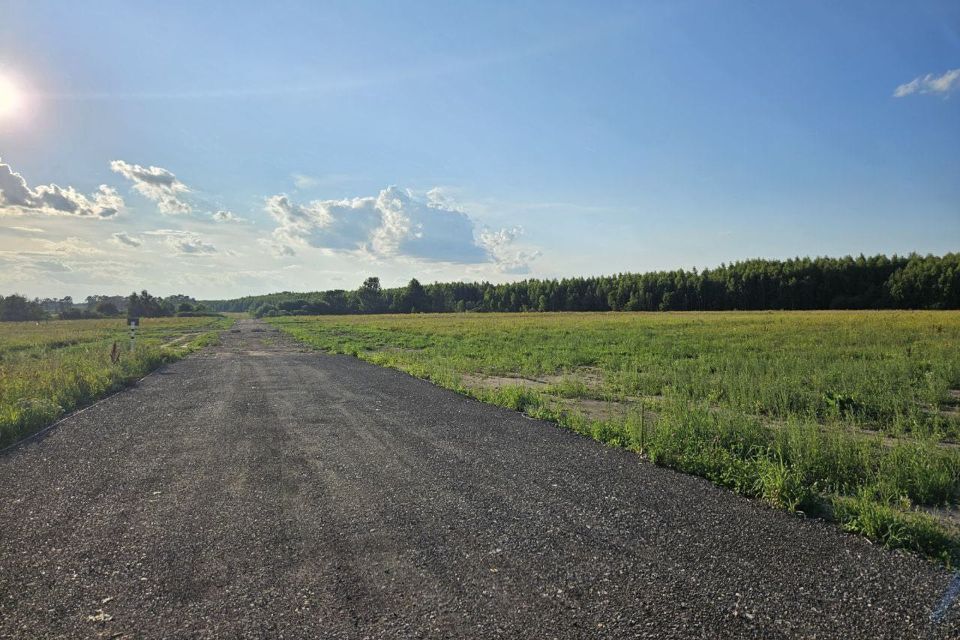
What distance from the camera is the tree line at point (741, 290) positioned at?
78062 millimetres

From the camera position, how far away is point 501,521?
5.19 meters

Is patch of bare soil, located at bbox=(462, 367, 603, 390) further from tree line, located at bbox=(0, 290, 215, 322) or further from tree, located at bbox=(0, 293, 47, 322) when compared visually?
tree, located at bbox=(0, 293, 47, 322)

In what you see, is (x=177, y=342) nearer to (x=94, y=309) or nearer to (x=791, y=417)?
(x=791, y=417)

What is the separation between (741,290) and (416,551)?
103m

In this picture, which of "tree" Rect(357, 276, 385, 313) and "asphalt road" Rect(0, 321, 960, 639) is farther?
"tree" Rect(357, 276, 385, 313)

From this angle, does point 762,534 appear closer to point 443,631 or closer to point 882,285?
point 443,631

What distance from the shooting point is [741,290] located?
95.3 meters

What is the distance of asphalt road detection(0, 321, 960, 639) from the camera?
3520 mm

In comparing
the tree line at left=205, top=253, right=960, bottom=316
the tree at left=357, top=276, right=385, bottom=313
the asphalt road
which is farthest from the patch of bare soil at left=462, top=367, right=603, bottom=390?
the tree at left=357, top=276, right=385, bottom=313

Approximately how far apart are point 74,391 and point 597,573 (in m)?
13.7

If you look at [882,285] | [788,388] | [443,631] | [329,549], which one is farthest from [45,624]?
[882,285]

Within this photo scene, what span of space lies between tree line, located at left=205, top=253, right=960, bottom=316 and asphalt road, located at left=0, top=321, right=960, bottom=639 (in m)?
93.6

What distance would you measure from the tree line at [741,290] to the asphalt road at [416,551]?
93.6 meters

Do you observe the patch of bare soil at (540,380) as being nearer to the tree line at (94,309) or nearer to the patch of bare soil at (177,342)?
the patch of bare soil at (177,342)
